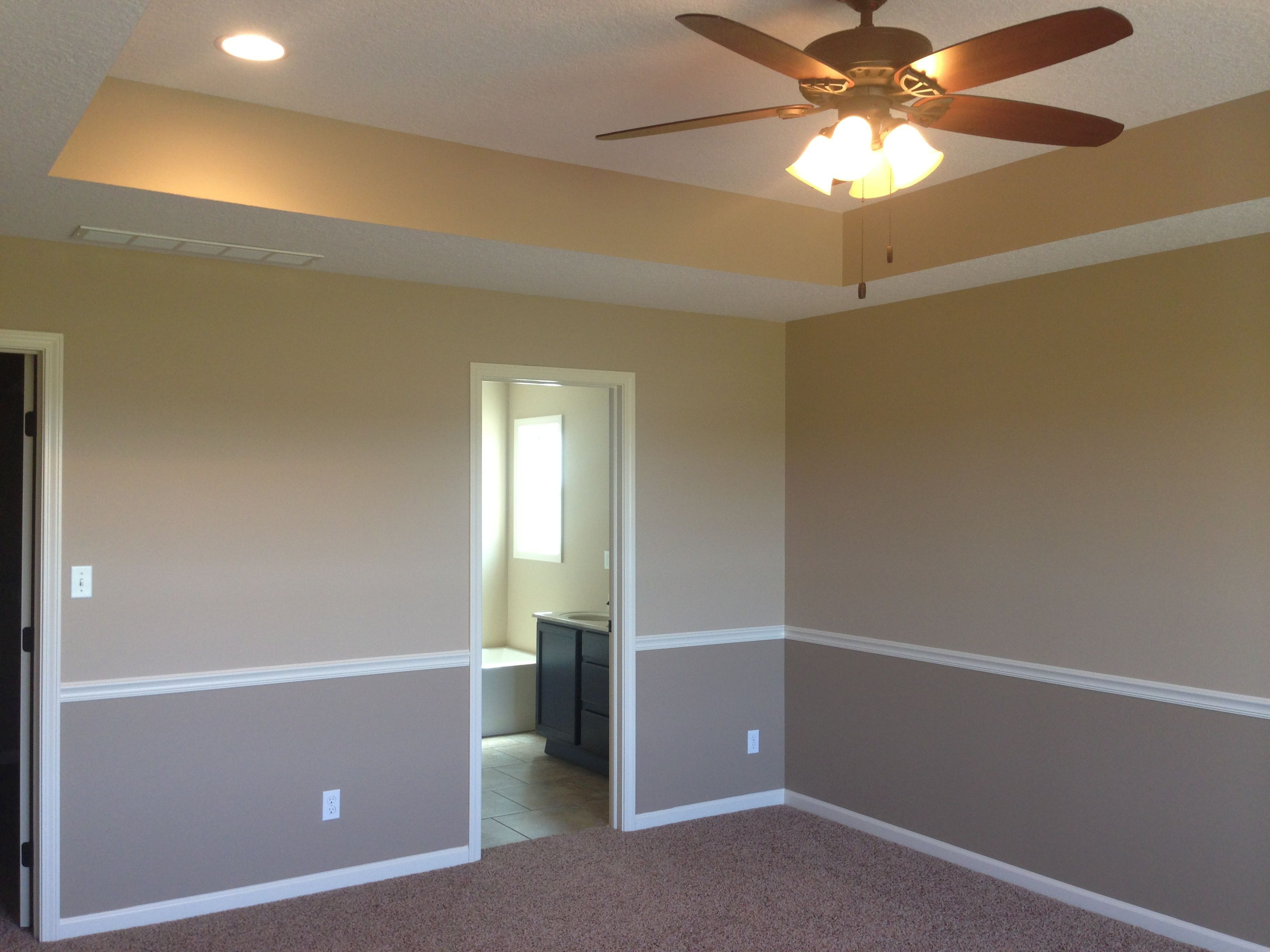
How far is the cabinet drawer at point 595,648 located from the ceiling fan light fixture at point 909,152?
343 centimetres

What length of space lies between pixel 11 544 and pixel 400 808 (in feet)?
6.98

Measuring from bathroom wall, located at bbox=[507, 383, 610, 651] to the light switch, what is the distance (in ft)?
9.61

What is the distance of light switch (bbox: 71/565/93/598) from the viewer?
3.37 metres

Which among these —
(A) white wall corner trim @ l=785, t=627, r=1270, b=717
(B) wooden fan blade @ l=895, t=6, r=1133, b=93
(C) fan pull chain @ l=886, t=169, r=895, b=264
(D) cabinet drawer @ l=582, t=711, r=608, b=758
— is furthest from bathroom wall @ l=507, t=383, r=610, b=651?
(B) wooden fan blade @ l=895, t=6, r=1133, b=93

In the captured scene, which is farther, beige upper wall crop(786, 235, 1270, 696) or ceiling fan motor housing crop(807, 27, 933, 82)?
beige upper wall crop(786, 235, 1270, 696)

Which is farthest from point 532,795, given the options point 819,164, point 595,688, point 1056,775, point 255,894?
point 819,164

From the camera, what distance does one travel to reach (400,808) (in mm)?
3957

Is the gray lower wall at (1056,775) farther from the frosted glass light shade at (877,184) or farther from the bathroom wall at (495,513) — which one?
the bathroom wall at (495,513)

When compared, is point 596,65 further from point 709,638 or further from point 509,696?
point 509,696

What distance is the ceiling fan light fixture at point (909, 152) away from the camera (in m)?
2.12

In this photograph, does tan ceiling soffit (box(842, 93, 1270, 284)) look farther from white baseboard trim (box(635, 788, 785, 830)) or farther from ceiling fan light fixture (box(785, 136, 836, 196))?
white baseboard trim (box(635, 788, 785, 830))

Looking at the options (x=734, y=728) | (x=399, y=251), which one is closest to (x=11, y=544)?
(x=399, y=251)

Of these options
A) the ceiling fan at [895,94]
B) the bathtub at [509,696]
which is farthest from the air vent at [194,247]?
the bathtub at [509,696]

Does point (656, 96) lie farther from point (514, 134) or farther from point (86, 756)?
point (86, 756)
